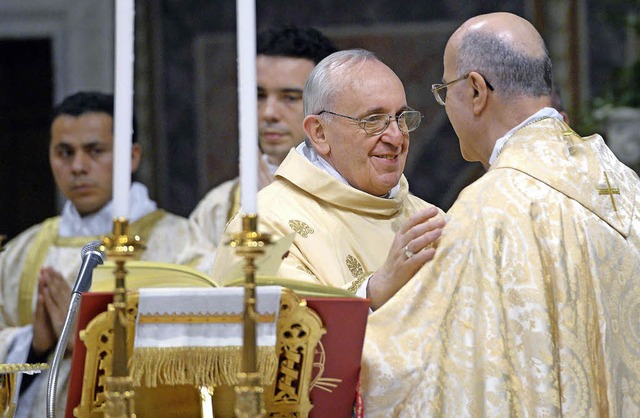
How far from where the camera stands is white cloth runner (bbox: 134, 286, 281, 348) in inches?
109

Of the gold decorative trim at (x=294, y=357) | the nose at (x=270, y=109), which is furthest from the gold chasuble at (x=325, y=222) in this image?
the nose at (x=270, y=109)

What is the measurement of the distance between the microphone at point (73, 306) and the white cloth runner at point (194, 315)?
36 centimetres

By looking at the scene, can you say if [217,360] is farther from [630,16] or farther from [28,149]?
[28,149]

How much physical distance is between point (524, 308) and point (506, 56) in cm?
67

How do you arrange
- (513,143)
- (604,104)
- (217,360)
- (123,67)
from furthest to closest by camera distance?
(604,104) → (513,143) → (217,360) → (123,67)

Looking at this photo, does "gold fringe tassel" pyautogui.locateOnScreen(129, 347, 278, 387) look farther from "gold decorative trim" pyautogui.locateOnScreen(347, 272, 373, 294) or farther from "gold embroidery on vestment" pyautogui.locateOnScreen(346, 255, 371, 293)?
"gold embroidery on vestment" pyautogui.locateOnScreen(346, 255, 371, 293)

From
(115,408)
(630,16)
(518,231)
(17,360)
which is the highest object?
(630,16)

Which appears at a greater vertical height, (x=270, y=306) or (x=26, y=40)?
(x=26, y=40)

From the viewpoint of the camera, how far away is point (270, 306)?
281cm

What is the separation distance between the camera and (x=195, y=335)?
281 cm

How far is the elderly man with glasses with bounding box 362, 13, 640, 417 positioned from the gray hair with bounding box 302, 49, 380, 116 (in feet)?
2.60

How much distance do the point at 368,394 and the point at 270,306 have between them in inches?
19.1

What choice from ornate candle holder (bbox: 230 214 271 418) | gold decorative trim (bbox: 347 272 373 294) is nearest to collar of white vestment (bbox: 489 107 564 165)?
gold decorative trim (bbox: 347 272 373 294)

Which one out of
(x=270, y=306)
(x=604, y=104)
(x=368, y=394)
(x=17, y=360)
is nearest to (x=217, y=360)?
(x=270, y=306)
